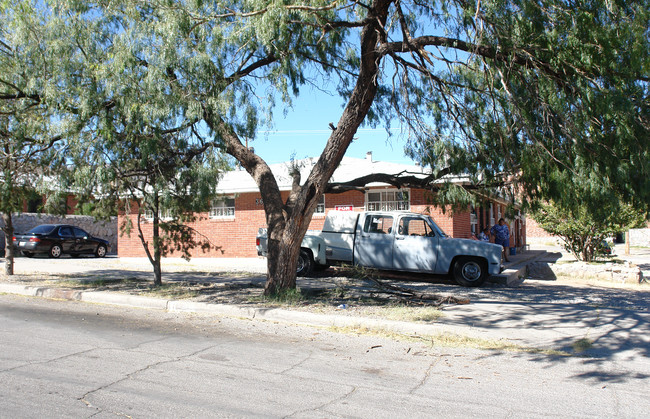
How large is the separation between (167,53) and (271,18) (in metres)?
1.99

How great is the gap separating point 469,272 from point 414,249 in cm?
151

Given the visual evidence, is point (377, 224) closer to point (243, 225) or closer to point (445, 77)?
point (445, 77)

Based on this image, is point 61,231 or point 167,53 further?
point 61,231

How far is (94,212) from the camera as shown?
11438 mm

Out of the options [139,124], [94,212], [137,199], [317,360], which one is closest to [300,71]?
[139,124]

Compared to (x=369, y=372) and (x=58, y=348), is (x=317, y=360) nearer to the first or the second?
(x=369, y=372)

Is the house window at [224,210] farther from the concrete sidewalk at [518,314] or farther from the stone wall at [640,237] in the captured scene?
the stone wall at [640,237]

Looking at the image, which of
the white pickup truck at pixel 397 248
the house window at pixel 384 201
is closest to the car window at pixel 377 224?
the white pickup truck at pixel 397 248

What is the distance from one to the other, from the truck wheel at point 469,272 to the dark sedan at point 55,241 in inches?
689

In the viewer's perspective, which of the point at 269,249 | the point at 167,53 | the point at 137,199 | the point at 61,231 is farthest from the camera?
the point at 61,231

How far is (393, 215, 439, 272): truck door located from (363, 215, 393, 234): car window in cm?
43

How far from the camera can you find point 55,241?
22312 mm

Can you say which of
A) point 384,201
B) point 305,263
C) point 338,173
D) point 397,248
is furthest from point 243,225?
point 397,248

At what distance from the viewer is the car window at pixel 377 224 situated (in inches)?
549
